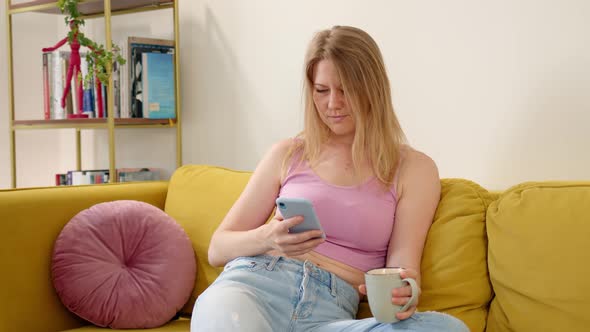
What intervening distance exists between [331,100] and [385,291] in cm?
62

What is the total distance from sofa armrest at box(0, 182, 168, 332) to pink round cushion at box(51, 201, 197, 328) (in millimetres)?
42

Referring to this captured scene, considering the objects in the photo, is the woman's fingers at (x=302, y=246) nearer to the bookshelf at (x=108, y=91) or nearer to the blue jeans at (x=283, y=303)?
the blue jeans at (x=283, y=303)

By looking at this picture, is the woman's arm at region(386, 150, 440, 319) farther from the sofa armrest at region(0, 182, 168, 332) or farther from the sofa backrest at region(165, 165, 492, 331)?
the sofa armrest at region(0, 182, 168, 332)

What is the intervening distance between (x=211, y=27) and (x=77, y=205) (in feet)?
3.44

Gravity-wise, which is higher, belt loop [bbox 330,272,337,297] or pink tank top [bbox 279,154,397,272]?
pink tank top [bbox 279,154,397,272]

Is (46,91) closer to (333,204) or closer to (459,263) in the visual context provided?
(333,204)

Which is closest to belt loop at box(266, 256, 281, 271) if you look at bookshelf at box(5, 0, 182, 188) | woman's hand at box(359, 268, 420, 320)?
woman's hand at box(359, 268, 420, 320)

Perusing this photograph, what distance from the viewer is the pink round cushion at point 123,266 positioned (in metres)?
2.01

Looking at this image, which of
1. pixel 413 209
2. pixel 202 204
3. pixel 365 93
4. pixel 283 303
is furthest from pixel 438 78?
pixel 283 303

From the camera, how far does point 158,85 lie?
293 centimetres

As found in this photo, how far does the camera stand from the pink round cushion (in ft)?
6.58

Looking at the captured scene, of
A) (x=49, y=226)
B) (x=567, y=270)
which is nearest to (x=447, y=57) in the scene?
(x=567, y=270)

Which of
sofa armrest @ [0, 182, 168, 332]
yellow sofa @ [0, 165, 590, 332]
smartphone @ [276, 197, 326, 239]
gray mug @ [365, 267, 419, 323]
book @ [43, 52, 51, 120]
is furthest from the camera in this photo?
book @ [43, 52, 51, 120]

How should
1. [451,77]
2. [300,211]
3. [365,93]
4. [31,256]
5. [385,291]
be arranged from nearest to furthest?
1. [385,291]
2. [300,211]
3. [365,93]
4. [31,256]
5. [451,77]
